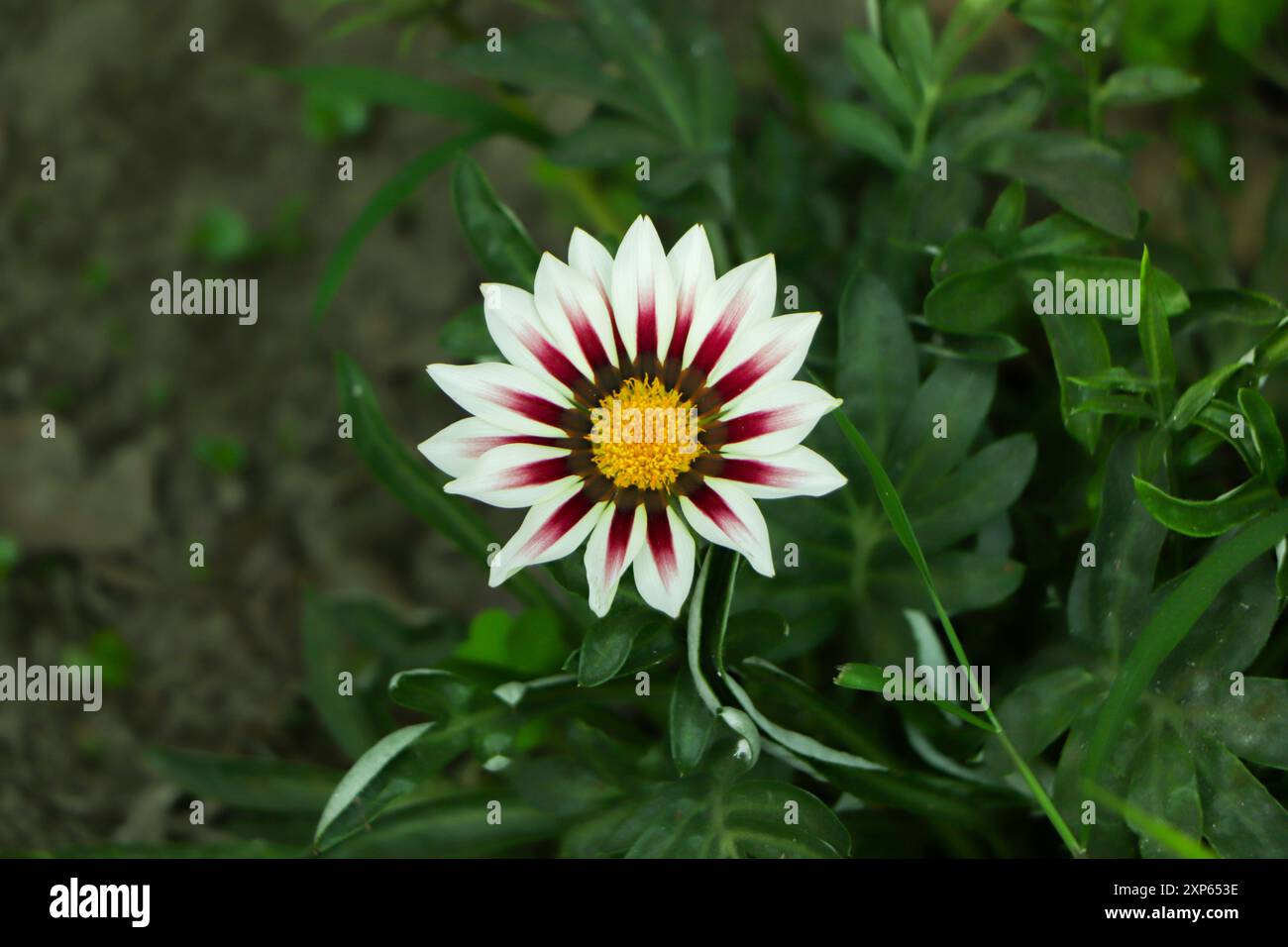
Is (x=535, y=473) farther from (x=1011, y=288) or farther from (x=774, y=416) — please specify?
(x=1011, y=288)

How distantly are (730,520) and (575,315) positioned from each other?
0.19 m

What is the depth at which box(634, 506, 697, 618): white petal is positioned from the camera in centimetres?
80

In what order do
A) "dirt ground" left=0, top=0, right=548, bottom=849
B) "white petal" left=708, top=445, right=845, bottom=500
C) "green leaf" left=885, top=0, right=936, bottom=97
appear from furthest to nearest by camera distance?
1. "dirt ground" left=0, top=0, right=548, bottom=849
2. "green leaf" left=885, top=0, right=936, bottom=97
3. "white petal" left=708, top=445, right=845, bottom=500

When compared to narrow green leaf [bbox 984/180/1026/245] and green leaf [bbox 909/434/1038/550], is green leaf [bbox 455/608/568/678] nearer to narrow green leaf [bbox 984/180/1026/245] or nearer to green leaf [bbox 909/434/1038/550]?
green leaf [bbox 909/434/1038/550]

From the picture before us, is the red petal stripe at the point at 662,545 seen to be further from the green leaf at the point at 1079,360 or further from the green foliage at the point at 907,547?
the green leaf at the point at 1079,360

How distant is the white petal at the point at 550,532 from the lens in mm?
798

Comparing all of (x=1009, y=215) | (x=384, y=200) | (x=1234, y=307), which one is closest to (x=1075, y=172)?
(x=1009, y=215)

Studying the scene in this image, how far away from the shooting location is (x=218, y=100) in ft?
5.73

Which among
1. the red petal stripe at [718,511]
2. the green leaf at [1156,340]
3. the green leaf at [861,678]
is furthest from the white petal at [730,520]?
the green leaf at [1156,340]

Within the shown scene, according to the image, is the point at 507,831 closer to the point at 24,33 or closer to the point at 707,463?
the point at 707,463

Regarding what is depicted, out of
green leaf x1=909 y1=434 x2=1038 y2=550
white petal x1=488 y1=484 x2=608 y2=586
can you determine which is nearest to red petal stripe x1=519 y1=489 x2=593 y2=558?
white petal x1=488 y1=484 x2=608 y2=586

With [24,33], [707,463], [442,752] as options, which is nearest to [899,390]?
[707,463]

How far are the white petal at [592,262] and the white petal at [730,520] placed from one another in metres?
0.16

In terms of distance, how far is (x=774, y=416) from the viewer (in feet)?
2.65
